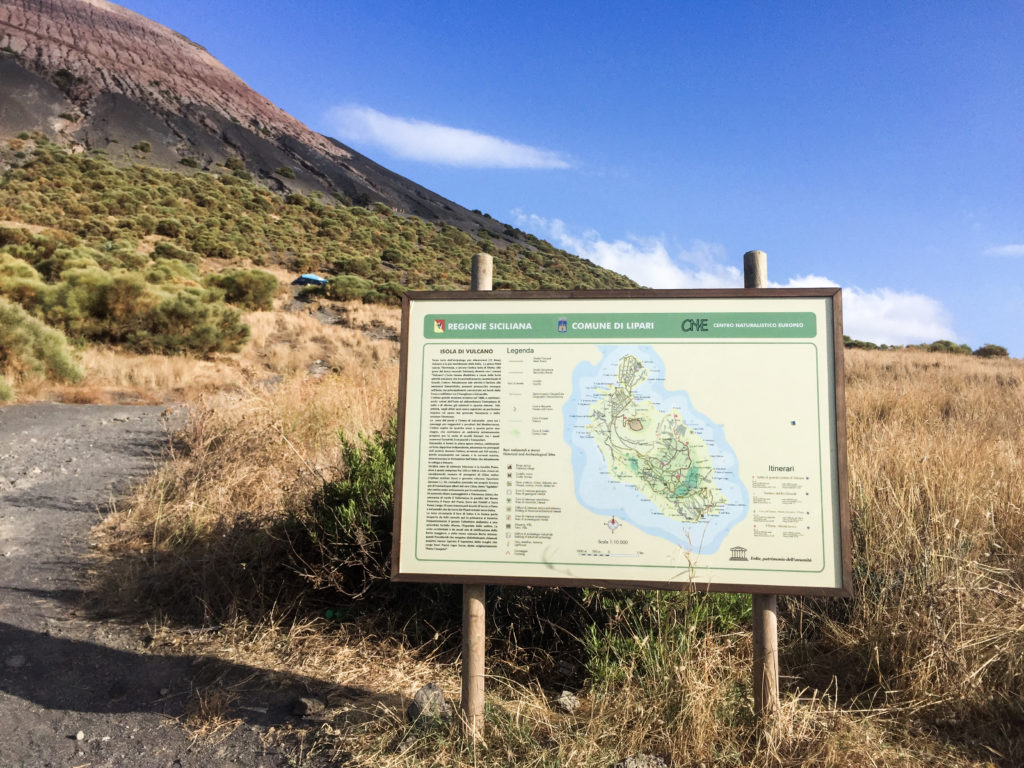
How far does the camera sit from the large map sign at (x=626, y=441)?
7.46 feet

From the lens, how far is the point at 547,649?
3.19 meters

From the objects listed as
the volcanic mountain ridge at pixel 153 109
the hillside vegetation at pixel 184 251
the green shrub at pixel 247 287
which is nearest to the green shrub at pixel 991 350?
the hillside vegetation at pixel 184 251

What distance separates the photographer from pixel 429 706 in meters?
2.45

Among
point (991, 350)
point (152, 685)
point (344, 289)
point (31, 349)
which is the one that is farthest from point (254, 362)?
point (991, 350)

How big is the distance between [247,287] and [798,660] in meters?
20.4

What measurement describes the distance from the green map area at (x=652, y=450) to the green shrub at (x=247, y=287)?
2006 centimetres

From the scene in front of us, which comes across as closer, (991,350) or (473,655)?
(473,655)

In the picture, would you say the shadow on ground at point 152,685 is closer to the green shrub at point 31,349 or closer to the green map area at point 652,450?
the green map area at point 652,450

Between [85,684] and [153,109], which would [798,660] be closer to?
[85,684]

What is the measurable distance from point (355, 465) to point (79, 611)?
67.6 inches

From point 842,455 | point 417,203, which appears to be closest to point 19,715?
point 842,455

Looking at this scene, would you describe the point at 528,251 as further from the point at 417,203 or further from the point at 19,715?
the point at 19,715

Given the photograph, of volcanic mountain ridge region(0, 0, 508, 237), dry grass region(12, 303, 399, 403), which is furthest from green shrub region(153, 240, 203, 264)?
volcanic mountain ridge region(0, 0, 508, 237)

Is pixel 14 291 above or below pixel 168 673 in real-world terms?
above
